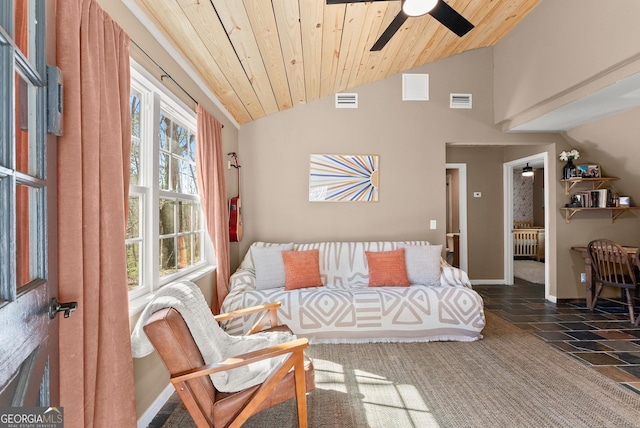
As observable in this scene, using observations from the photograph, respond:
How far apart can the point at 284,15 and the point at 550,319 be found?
4.13 m

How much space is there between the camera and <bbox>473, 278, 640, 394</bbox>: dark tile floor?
252cm

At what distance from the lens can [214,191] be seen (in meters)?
2.88

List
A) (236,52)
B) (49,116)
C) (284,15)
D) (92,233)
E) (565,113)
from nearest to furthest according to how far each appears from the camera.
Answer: (49,116)
(92,233)
(284,15)
(236,52)
(565,113)

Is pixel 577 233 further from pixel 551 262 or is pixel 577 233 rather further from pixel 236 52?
pixel 236 52

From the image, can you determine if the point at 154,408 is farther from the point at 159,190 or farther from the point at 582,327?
the point at 582,327

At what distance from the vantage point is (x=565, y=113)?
3.41 metres

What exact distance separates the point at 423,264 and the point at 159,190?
8.88 ft

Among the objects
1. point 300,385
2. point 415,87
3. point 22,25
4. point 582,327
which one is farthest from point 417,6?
point 582,327

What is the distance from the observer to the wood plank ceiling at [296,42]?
2.03m

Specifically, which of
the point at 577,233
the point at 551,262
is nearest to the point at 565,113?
the point at 577,233

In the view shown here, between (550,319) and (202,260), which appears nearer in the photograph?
(202,260)

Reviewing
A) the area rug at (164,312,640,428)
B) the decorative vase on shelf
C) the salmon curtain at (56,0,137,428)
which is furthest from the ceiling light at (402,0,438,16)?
the decorative vase on shelf

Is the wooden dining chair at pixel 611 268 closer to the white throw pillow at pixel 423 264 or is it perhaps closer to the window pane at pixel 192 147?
the white throw pillow at pixel 423 264

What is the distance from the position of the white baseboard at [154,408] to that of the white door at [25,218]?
3.31 ft
